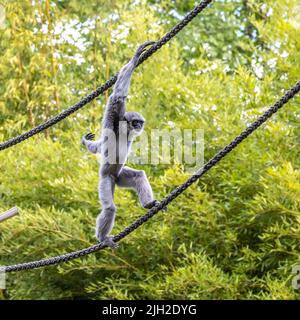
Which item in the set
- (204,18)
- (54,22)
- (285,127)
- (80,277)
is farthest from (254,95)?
(204,18)

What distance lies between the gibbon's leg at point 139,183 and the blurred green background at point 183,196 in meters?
1.86

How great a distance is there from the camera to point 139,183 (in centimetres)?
374

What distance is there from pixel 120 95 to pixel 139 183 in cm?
49

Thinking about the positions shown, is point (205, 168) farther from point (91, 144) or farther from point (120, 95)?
point (91, 144)

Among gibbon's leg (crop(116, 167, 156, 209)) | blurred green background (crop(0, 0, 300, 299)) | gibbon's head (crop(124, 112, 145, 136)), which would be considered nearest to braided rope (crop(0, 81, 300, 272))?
gibbon's leg (crop(116, 167, 156, 209))

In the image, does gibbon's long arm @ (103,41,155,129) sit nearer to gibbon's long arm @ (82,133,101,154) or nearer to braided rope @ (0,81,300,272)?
gibbon's long arm @ (82,133,101,154)

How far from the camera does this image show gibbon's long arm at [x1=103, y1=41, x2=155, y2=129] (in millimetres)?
3354

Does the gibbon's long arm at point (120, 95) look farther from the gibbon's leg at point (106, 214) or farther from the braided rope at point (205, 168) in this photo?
the braided rope at point (205, 168)

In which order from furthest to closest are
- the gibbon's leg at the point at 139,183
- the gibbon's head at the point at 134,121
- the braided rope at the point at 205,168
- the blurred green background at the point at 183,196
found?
1. the blurred green background at the point at 183,196
2. the gibbon's leg at the point at 139,183
3. the gibbon's head at the point at 134,121
4. the braided rope at the point at 205,168

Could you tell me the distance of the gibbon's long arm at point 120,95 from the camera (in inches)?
132

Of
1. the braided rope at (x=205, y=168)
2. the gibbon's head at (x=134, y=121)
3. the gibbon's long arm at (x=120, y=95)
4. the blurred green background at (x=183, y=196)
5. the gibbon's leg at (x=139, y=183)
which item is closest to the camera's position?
the braided rope at (x=205, y=168)

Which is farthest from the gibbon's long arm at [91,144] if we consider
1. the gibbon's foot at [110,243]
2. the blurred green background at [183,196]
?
the blurred green background at [183,196]

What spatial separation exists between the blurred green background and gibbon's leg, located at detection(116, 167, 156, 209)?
186cm
